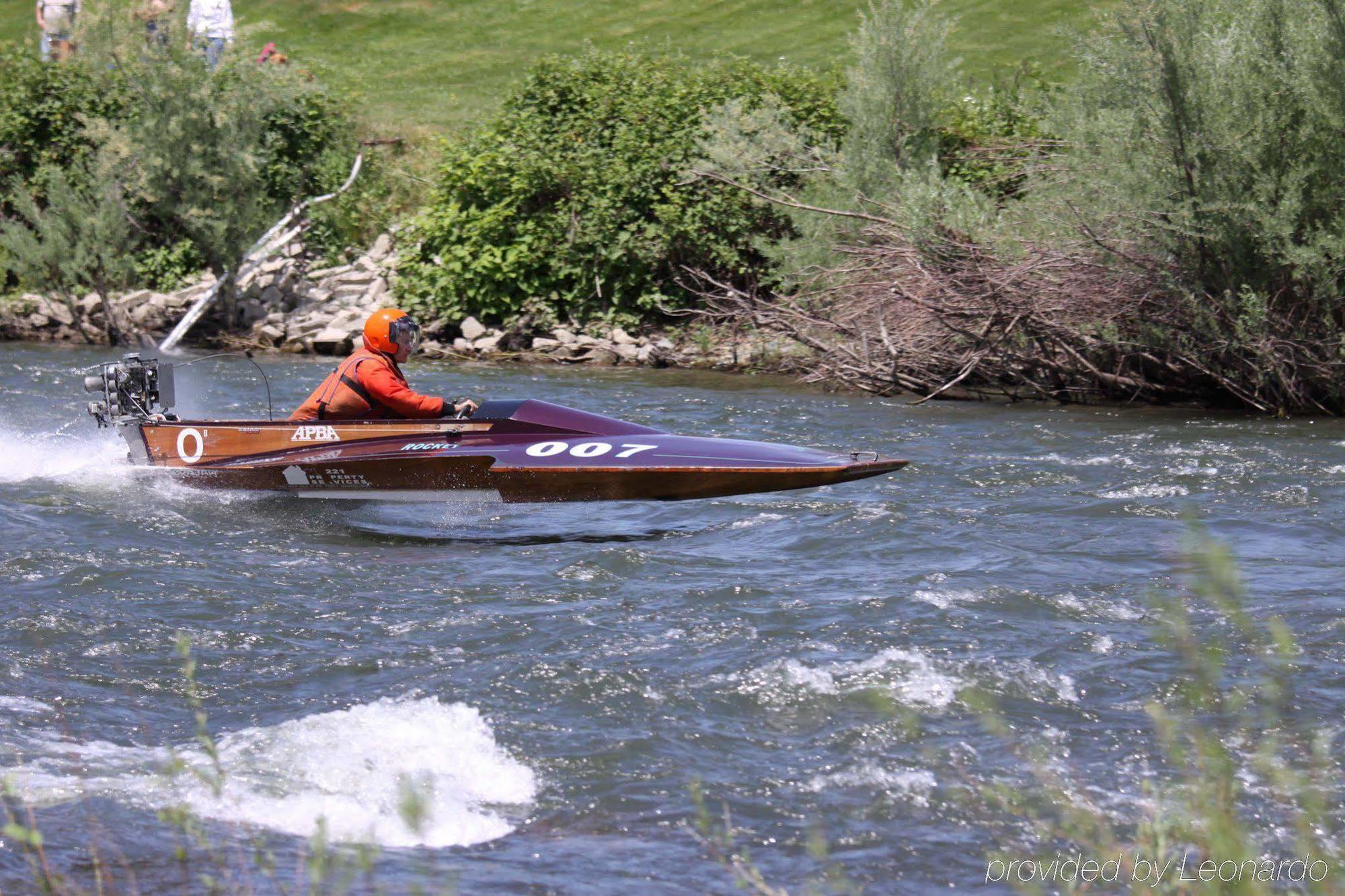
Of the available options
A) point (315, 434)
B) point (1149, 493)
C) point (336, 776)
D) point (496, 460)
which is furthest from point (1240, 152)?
point (336, 776)

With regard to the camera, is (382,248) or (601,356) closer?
(601,356)

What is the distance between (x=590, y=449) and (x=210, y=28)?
14664mm

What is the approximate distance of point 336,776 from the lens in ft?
17.0

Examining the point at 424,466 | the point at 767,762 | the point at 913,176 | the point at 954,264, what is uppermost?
the point at 913,176

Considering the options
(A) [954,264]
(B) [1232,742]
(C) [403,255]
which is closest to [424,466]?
(B) [1232,742]

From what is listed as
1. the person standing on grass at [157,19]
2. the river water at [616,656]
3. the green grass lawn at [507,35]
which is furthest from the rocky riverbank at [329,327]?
the river water at [616,656]

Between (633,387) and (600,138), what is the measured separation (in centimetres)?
558

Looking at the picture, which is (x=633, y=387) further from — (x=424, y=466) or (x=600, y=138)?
(x=424, y=466)

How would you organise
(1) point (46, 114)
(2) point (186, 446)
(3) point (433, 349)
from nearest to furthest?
(2) point (186, 446) < (3) point (433, 349) < (1) point (46, 114)

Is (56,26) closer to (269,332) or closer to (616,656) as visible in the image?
(269,332)

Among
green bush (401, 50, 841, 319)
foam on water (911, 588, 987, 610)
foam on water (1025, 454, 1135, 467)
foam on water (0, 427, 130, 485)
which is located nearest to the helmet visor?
foam on water (0, 427, 130, 485)

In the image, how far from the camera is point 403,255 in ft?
67.4

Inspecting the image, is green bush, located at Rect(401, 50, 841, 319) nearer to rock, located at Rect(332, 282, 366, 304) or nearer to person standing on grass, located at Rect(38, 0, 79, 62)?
rock, located at Rect(332, 282, 366, 304)

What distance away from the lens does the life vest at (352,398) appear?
383 inches
